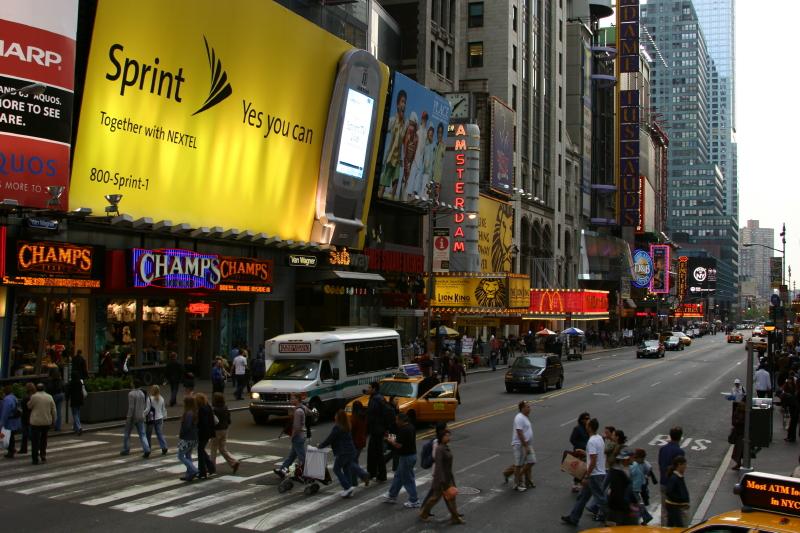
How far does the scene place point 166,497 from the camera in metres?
15.0

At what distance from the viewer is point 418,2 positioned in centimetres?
6141

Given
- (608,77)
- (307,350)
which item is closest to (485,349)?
(307,350)

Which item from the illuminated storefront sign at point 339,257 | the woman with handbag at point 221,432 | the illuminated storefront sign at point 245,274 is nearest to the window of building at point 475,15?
the illuminated storefront sign at point 339,257

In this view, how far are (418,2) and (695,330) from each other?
98911 mm

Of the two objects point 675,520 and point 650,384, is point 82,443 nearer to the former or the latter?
point 675,520

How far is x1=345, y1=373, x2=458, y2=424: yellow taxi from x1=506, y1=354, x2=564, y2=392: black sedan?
10.4 m

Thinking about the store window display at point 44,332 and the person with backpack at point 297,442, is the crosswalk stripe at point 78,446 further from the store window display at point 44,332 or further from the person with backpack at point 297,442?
the store window display at point 44,332

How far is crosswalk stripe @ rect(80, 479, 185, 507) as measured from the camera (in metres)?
14.5

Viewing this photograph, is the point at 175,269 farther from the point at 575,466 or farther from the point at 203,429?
the point at 575,466

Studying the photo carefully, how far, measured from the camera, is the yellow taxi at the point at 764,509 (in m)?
7.66

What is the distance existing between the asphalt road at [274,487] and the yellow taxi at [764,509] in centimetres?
593

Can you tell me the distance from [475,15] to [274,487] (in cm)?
6885

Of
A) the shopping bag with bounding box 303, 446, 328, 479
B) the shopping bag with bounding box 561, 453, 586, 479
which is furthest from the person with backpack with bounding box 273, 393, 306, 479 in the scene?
the shopping bag with bounding box 561, 453, 586, 479

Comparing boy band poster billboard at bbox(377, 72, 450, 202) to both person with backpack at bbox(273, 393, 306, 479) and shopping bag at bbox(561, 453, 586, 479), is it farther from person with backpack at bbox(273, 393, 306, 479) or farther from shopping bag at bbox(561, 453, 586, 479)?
shopping bag at bbox(561, 453, 586, 479)
